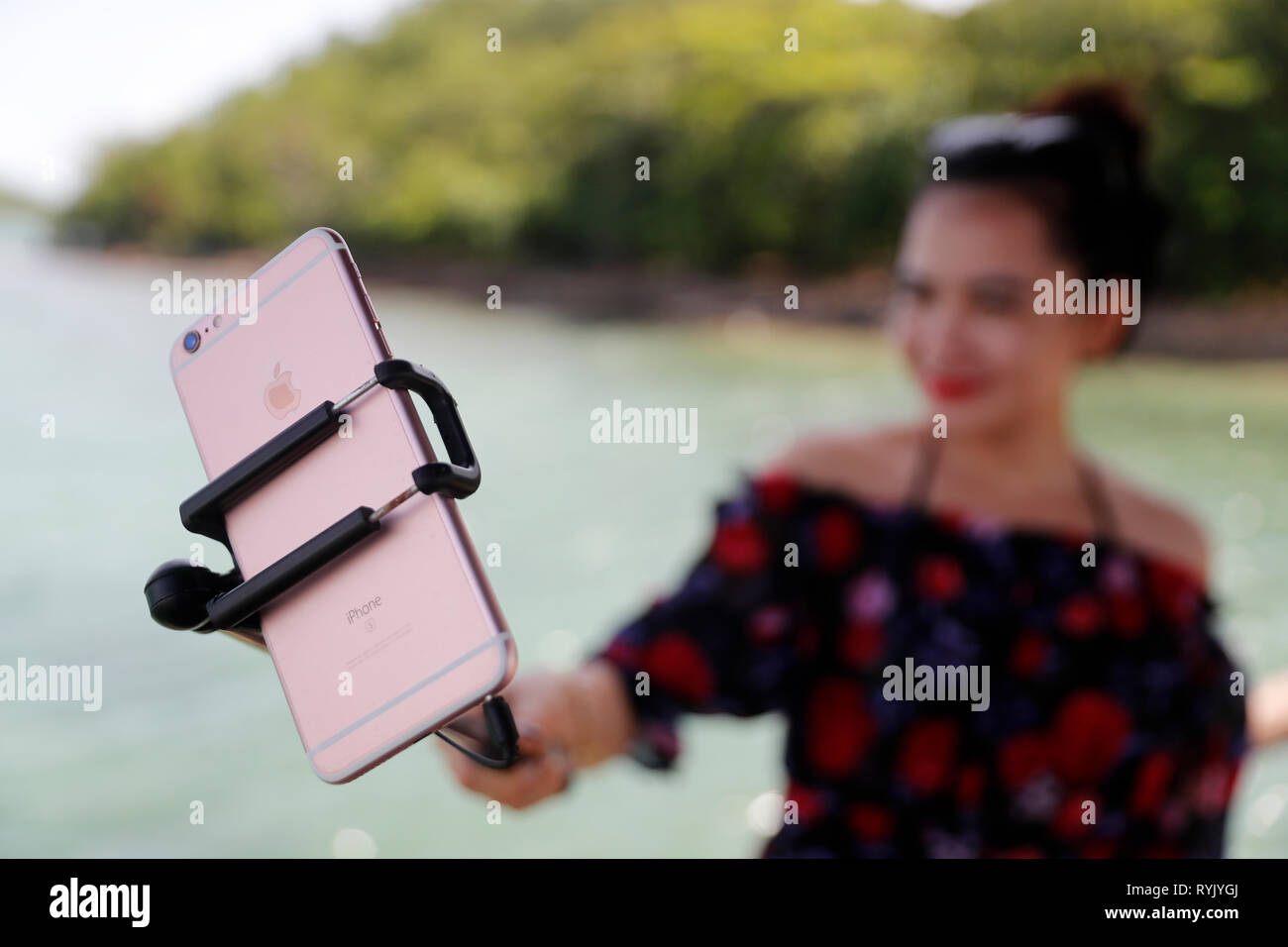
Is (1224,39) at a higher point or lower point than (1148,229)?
higher

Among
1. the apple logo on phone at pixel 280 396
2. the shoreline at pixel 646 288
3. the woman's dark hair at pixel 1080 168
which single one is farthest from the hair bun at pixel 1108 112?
the shoreline at pixel 646 288

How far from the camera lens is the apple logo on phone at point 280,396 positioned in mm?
348

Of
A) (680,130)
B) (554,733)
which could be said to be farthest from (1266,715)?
(680,130)

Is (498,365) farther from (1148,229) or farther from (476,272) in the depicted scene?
(1148,229)

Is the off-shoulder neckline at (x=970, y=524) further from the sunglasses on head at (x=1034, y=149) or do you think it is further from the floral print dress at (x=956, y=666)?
the sunglasses on head at (x=1034, y=149)

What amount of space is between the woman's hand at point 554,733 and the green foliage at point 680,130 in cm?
904

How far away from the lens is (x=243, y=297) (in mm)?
368

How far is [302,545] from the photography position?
334mm

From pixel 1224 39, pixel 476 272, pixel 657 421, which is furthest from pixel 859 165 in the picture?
pixel 657 421

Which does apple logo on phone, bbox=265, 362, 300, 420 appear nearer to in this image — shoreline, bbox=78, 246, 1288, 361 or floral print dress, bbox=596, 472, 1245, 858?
floral print dress, bbox=596, 472, 1245, 858

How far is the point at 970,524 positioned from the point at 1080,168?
0.78 ft

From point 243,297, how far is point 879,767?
464 mm

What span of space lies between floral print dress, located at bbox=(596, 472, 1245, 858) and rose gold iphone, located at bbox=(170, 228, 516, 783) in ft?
0.96

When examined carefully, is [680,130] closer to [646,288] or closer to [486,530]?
[646,288]
